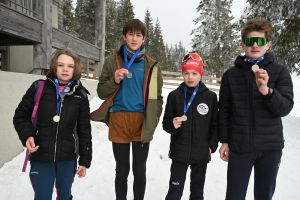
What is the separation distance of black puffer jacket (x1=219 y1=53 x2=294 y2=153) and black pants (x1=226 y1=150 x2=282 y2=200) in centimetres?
9

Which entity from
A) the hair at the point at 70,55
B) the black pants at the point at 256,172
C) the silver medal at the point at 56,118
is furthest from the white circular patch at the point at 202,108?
the silver medal at the point at 56,118

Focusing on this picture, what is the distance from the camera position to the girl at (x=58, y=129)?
2070 millimetres

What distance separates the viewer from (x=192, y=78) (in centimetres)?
256

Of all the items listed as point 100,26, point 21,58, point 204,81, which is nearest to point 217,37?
point 204,81

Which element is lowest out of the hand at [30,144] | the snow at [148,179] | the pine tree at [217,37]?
the snow at [148,179]

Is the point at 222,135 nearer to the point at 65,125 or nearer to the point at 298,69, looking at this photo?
the point at 65,125

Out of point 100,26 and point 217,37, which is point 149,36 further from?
point 100,26

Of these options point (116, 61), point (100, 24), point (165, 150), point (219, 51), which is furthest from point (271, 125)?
point (219, 51)

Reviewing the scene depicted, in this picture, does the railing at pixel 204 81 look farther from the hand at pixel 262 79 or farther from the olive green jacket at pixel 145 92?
the hand at pixel 262 79

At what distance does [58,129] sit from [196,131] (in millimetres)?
1437

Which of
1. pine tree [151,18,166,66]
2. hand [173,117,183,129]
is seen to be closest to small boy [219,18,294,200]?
Result: hand [173,117,183,129]

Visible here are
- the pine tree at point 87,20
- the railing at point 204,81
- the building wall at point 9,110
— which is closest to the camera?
the building wall at point 9,110

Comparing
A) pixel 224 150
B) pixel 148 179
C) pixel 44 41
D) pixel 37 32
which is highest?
pixel 37 32

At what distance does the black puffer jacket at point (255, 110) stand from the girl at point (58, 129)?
1.51 m
